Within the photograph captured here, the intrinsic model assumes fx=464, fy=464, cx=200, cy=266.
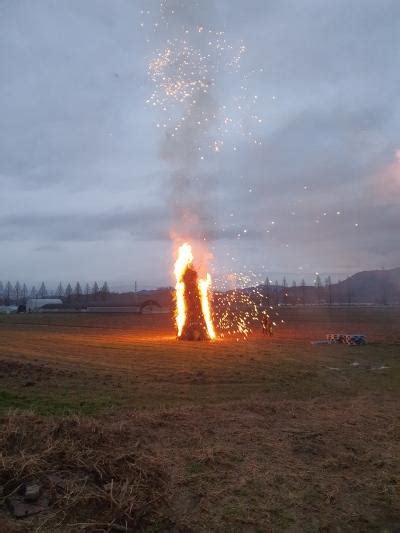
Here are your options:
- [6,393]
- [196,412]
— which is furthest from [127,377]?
[196,412]

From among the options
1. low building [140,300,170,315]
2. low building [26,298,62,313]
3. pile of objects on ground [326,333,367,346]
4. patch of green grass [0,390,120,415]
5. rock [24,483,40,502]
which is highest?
low building [26,298,62,313]

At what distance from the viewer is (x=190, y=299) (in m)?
35.7

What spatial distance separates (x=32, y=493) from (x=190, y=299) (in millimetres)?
29564

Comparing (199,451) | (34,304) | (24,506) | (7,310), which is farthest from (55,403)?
(34,304)

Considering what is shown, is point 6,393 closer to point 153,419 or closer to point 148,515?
point 153,419

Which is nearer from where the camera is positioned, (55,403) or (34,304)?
(55,403)

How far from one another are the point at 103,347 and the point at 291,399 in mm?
16104

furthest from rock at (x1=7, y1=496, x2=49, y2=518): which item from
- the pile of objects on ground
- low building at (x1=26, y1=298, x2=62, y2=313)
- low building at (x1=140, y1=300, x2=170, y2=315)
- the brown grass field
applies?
low building at (x1=26, y1=298, x2=62, y2=313)

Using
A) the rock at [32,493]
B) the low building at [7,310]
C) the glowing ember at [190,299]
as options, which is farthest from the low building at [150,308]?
the rock at [32,493]

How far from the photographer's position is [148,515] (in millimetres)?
6270

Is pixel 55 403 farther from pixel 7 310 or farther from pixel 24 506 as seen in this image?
pixel 7 310

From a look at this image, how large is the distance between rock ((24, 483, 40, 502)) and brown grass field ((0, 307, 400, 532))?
9 centimetres

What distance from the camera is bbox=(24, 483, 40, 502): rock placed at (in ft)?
20.0

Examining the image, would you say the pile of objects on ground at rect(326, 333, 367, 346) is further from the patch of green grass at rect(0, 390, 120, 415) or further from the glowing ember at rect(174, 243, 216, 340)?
the patch of green grass at rect(0, 390, 120, 415)
